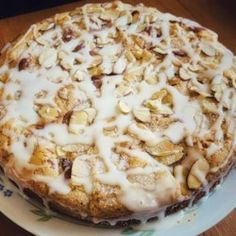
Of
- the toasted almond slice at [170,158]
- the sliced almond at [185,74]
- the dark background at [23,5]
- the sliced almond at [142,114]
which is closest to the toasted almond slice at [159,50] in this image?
the sliced almond at [185,74]

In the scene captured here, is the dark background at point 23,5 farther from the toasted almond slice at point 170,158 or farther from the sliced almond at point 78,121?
the toasted almond slice at point 170,158

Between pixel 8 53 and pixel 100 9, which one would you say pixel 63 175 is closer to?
pixel 8 53

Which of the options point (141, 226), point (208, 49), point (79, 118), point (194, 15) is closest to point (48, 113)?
point (79, 118)

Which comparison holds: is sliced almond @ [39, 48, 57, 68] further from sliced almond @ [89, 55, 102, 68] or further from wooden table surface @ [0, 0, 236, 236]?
wooden table surface @ [0, 0, 236, 236]

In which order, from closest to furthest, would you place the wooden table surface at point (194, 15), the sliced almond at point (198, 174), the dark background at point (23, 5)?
the sliced almond at point (198, 174)
the wooden table surface at point (194, 15)
the dark background at point (23, 5)

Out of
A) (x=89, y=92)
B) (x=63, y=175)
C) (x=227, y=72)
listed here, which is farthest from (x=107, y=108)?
(x=227, y=72)
